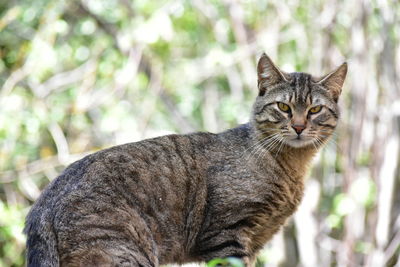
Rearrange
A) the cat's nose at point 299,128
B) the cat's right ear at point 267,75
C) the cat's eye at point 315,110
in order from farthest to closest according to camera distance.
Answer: the cat's right ear at point 267,75 → the cat's eye at point 315,110 → the cat's nose at point 299,128

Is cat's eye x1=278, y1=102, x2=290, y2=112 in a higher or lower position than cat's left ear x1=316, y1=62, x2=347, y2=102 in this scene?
→ lower

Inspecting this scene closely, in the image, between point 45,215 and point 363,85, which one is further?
point 363,85

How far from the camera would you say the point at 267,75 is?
19.3 feet

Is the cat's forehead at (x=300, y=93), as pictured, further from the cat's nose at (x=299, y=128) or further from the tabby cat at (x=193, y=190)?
the cat's nose at (x=299, y=128)

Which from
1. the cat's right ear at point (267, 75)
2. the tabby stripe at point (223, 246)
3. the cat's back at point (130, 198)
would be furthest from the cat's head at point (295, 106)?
the tabby stripe at point (223, 246)

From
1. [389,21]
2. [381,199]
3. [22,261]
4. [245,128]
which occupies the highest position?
[389,21]

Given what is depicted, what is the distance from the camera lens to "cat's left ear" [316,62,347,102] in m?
5.85

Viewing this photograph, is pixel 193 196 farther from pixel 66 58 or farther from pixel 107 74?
pixel 66 58

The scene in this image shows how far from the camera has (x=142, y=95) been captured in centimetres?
1057

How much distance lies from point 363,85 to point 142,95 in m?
3.46

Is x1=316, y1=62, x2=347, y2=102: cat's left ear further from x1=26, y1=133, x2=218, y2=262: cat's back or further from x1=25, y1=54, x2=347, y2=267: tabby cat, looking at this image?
x1=26, y1=133, x2=218, y2=262: cat's back

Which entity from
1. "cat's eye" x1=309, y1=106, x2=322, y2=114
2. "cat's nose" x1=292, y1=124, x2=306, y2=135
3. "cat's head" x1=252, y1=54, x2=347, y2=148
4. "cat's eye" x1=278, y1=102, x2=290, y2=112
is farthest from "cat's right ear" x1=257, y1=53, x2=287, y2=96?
"cat's nose" x1=292, y1=124, x2=306, y2=135

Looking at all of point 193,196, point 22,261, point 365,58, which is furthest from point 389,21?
point 22,261

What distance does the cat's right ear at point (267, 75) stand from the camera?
5840mm
